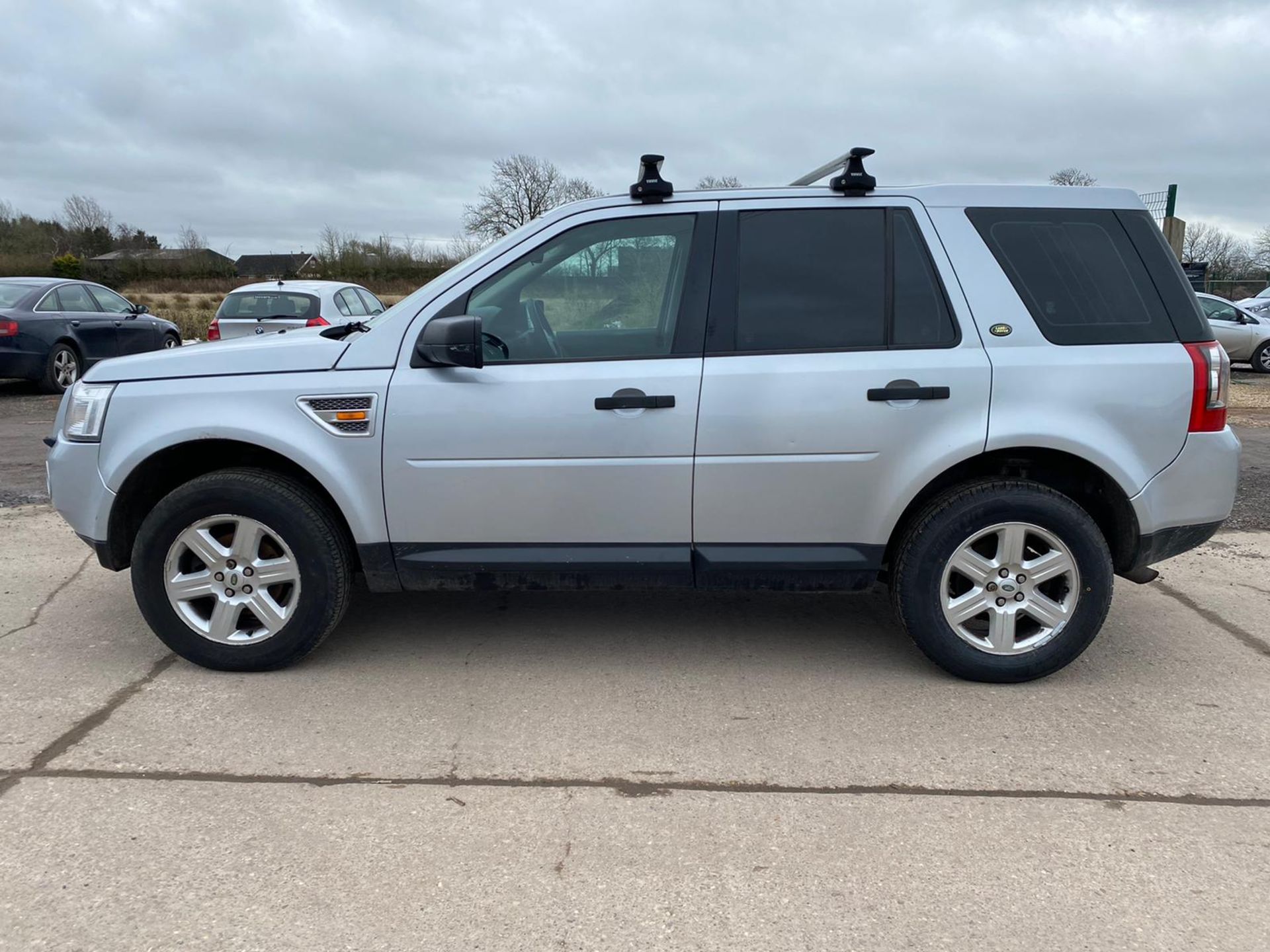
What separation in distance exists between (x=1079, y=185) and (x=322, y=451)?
322cm

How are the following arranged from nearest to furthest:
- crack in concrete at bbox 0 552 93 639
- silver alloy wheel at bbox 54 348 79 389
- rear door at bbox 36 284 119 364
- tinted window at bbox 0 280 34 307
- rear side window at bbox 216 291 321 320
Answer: crack in concrete at bbox 0 552 93 639
rear side window at bbox 216 291 321 320
tinted window at bbox 0 280 34 307
silver alloy wheel at bbox 54 348 79 389
rear door at bbox 36 284 119 364

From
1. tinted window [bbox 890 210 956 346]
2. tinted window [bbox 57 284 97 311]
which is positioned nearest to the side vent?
tinted window [bbox 890 210 956 346]

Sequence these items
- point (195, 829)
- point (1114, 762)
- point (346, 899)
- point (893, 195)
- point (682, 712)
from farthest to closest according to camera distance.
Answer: point (893, 195)
point (682, 712)
point (1114, 762)
point (195, 829)
point (346, 899)

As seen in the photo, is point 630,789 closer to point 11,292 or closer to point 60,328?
point 60,328

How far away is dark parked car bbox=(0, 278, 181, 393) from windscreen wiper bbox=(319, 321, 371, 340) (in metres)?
9.19

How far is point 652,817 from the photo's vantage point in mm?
2967

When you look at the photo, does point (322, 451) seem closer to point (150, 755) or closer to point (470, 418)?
point (470, 418)

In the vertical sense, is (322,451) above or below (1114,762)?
above

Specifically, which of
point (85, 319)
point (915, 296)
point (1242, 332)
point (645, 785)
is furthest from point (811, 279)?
point (1242, 332)

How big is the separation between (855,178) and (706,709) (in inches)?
85.3

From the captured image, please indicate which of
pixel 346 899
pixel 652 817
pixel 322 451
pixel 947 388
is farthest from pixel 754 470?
pixel 346 899

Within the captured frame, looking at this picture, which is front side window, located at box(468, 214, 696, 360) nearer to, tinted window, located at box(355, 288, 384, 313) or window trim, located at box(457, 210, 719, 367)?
window trim, located at box(457, 210, 719, 367)

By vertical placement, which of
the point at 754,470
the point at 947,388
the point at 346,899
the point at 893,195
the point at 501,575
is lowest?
the point at 346,899

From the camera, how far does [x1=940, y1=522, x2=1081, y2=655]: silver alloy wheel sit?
3871 millimetres
